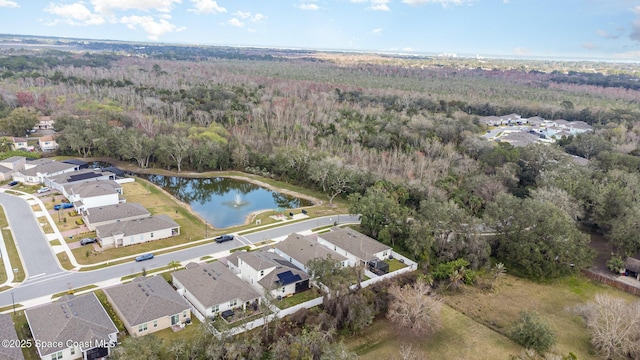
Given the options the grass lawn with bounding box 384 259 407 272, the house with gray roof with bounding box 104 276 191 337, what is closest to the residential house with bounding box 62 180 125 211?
the house with gray roof with bounding box 104 276 191 337

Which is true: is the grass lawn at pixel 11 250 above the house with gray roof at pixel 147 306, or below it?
below

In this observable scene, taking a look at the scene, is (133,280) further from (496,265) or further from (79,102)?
(79,102)

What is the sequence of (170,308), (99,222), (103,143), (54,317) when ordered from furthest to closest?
(103,143) → (99,222) → (170,308) → (54,317)

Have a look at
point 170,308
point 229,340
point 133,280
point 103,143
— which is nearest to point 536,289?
point 229,340

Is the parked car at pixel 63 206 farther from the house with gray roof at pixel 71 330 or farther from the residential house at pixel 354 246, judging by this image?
the residential house at pixel 354 246

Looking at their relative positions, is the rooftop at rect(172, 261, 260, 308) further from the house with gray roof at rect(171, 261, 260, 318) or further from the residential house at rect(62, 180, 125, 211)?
the residential house at rect(62, 180, 125, 211)

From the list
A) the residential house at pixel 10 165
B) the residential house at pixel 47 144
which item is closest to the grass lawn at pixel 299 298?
the residential house at pixel 10 165

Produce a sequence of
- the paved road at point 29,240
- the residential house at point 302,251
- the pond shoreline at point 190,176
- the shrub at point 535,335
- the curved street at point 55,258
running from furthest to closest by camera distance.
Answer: the pond shoreline at point 190,176 → the residential house at point 302,251 → the paved road at point 29,240 → the curved street at point 55,258 → the shrub at point 535,335
